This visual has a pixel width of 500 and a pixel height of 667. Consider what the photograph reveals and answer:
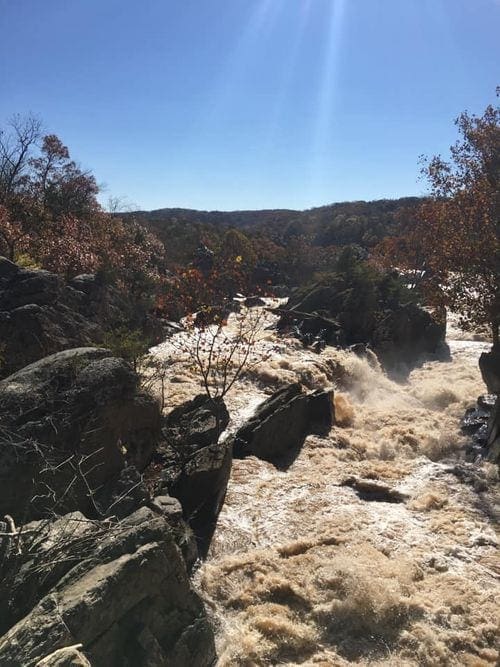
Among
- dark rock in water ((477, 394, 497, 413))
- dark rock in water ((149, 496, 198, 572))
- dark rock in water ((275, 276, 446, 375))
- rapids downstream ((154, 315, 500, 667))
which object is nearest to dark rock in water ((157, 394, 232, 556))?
rapids downstream ((154, 315, 500, 667))

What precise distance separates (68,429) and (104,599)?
354 centimetres

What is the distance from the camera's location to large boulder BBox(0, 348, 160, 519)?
657 cm

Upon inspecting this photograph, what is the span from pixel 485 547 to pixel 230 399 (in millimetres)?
8986

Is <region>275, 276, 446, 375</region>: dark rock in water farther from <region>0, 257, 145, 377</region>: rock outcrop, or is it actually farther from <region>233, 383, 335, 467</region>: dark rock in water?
<region>0, 257, 145, 377</region>: rock outcrop

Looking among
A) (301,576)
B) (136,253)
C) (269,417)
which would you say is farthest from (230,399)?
(136,253)

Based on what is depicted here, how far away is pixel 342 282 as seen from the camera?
2742 cm

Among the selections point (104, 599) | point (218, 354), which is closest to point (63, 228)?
point (218, 354)

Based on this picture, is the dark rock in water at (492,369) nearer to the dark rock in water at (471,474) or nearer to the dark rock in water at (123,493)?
the dark rock in water at (471,474)

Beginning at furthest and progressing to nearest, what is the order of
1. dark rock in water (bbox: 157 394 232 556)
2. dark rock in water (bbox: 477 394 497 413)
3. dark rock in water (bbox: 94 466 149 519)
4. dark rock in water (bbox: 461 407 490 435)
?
dark rock in water (bbox: 477 394 497 413) → dark rock in water (bbox: 461 407 490 435) → dark rock in water (bbox: 157 394 232 556) → dark rock in water (bbox: 94 466 149 519)

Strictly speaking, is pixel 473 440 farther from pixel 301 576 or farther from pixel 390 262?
pixel 390 262

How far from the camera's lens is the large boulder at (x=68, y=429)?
657cm

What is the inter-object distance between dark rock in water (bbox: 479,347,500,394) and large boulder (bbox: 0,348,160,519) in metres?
12.1

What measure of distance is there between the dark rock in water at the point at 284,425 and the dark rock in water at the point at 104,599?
6.76m

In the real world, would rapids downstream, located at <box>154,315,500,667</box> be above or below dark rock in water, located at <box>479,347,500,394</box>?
below
